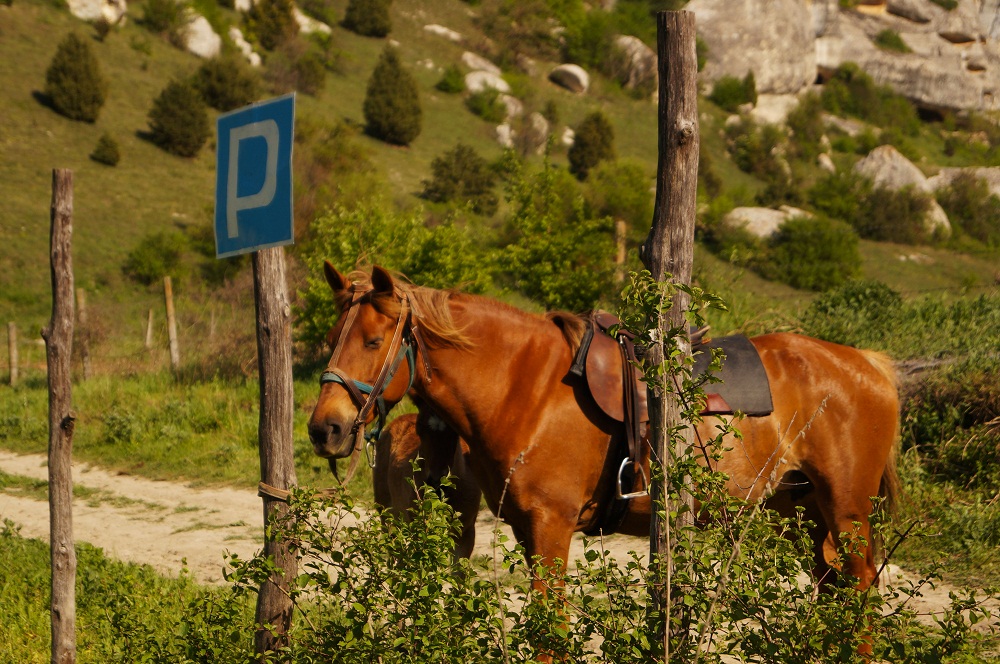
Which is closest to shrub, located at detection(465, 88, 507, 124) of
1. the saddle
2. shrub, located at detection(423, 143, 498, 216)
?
shrub, located at detection(423, 143, 498, 216)

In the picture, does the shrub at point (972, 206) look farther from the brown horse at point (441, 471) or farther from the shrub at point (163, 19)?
the brown horse at point (441, 471)

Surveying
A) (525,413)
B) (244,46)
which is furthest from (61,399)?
(244,46)

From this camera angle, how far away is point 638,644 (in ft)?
9.26

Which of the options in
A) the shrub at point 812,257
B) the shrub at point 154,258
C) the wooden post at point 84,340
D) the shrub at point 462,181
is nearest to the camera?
the wooden post at point 84,340


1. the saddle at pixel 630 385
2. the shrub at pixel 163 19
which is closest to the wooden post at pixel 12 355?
the saddle at pixel 630 385

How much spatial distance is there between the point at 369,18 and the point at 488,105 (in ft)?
39.3

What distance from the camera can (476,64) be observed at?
66.4 m

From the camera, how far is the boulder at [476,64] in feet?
216

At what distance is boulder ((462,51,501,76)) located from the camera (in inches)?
2596

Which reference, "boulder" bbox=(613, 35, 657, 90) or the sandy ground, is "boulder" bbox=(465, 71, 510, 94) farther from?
the sandy ground

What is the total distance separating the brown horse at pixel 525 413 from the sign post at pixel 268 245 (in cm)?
20

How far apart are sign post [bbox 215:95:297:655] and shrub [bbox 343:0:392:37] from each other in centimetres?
6401

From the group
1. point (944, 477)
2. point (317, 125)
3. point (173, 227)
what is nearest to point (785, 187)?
point (317, 125)

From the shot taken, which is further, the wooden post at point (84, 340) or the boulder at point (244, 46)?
the boulder at point (244, 46)
